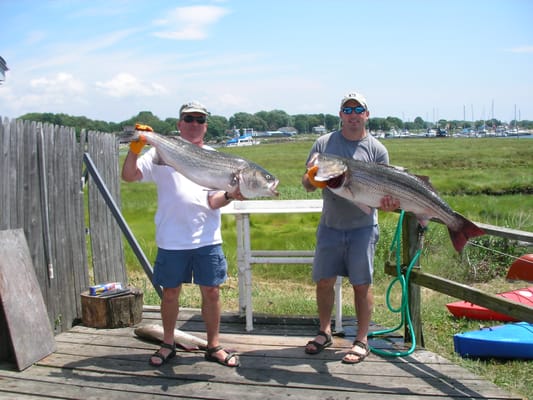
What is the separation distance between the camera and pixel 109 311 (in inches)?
221

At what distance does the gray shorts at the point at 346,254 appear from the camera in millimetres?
4582

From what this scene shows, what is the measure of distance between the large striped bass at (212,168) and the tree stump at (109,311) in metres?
2.21

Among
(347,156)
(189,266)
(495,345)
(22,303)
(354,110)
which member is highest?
(354,110)

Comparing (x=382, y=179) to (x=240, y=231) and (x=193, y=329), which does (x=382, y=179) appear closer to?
(x=240, y=231)

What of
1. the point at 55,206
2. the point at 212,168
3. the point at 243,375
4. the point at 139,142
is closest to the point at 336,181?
the point at 212,168

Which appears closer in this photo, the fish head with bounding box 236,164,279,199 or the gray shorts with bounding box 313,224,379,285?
the fish head with bounding box 236,164,279,199

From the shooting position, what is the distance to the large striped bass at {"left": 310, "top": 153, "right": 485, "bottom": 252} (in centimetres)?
412

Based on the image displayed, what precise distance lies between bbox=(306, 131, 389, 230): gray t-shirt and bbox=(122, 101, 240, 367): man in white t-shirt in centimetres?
97

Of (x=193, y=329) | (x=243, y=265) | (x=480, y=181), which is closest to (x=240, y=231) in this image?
(x=243, y=265)

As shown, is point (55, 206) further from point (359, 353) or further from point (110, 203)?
point (359, 353)

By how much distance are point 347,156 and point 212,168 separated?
1.24 meters

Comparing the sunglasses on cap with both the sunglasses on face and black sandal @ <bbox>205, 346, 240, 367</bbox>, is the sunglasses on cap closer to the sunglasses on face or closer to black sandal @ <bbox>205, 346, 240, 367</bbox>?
the sunglasses on face

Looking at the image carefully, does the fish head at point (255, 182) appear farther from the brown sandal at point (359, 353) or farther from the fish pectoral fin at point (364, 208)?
the brown sandal at point (359, 353)

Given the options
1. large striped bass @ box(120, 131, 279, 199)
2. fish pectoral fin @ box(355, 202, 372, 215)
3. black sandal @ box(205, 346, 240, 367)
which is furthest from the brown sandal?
large striped bass @ box(120, 131, 279, 199)
